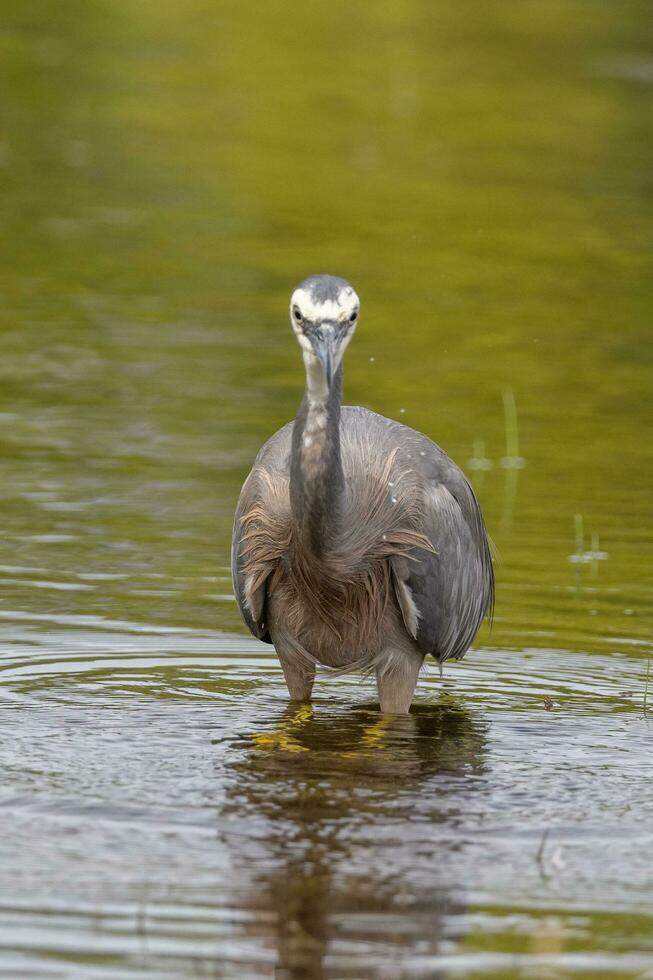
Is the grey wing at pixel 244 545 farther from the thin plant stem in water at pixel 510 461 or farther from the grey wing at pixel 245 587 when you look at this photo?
the thin plant stem in water at pixel 510 461

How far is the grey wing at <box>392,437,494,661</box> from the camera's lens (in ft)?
26.0

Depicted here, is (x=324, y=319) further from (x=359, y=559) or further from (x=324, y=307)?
(x=359, y=559)

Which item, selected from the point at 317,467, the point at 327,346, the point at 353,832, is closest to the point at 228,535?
the point at 317,467

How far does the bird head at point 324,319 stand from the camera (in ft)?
22.7

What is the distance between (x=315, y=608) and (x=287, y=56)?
24.8 metres

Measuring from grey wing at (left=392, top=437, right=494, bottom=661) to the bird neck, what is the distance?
0.48 m

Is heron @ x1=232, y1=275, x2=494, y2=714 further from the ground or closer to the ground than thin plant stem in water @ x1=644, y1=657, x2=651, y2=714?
further from the ground

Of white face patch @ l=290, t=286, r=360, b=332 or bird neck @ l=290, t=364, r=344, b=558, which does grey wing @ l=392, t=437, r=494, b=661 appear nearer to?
bird neck @ l=290, t=364, r=344, b=558

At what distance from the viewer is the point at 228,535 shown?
10438 millimetres

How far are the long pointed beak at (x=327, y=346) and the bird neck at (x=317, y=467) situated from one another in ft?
0.55

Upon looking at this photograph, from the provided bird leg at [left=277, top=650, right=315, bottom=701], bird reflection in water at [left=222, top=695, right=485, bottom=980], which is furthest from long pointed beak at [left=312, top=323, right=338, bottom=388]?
bird leg at [left=277, top=650, right=315, bottom=701]

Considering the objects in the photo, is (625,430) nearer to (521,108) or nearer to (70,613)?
(70,613)

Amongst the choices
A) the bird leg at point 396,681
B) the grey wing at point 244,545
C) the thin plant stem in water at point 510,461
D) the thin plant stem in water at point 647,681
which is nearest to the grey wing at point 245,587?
the grey wing at point 244,545

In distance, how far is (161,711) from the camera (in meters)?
7.90
